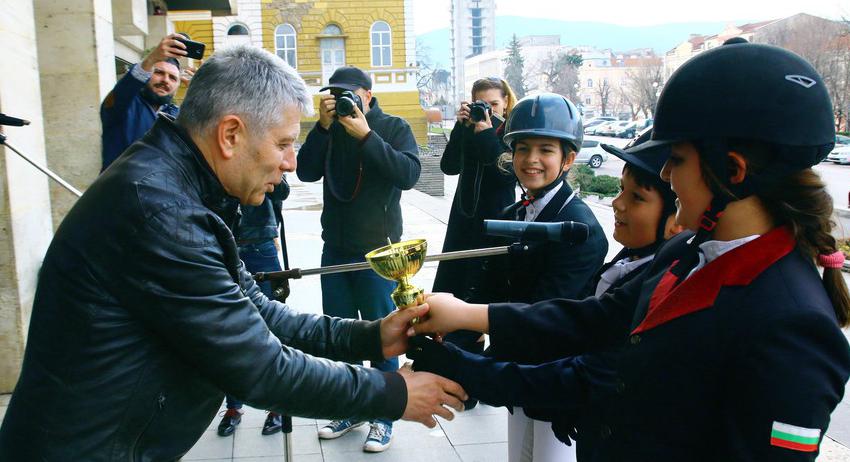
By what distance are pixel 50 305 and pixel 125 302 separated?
0.22 meters

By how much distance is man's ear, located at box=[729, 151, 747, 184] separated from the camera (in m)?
1.60

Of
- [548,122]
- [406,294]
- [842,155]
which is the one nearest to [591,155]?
[842,155]

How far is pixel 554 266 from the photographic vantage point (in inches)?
122

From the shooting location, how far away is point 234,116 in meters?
2.02

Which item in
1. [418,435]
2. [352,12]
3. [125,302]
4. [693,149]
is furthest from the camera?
[352,12]

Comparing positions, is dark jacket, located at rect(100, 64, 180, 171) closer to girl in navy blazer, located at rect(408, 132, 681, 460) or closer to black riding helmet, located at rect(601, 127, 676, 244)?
girl in navy blazer, located at rect(408, 132, 681, 460)

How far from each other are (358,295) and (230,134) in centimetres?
267

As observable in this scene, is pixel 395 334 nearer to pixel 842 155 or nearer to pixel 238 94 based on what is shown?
pixel 238 94

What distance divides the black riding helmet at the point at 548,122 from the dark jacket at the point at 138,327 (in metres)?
1.91

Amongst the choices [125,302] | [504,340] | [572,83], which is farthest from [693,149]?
[572,83]

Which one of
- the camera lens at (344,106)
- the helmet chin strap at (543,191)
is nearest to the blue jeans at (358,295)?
the camera lens at (344,106)

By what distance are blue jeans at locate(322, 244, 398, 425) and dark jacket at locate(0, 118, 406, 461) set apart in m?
2.56

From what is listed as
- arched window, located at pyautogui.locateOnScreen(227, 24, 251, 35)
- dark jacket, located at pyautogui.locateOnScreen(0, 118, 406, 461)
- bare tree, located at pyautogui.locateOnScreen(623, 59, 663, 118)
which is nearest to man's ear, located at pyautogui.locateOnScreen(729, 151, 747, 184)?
dark jacket, located at pyautogui.locateOnScreen(0, 118, 406, 461)

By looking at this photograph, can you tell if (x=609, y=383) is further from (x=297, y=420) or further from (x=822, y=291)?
(x=297, y=420)
